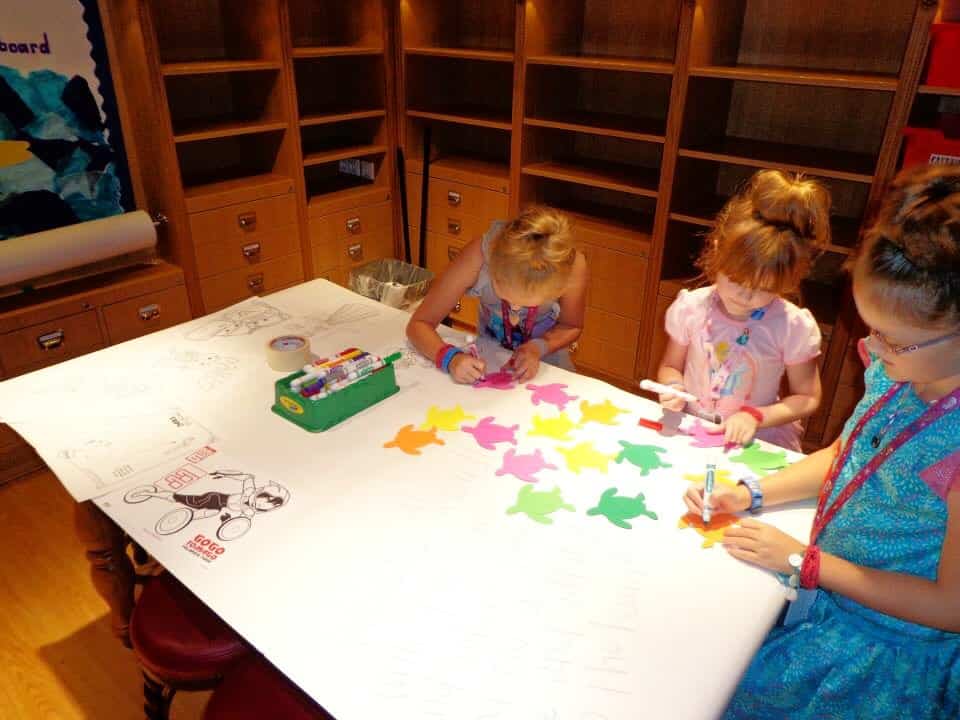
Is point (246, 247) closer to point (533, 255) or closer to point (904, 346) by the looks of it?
point (533, 255)

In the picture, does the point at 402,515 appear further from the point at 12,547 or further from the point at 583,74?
the point at 583,74

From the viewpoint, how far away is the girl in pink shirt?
132 centimetres

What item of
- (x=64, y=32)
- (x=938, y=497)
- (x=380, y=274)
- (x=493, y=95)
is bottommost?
(x=380, y=274)

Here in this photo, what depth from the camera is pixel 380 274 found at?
128 inches

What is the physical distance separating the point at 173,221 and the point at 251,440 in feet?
5.68

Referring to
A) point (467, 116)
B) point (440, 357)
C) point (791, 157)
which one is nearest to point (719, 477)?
point (440, 357)

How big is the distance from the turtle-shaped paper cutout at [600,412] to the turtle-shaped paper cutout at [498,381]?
0.18 m

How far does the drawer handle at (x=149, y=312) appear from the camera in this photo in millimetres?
2647

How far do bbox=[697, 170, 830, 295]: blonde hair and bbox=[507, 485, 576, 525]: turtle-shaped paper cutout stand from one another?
568mm

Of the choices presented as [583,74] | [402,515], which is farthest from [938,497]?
[583,74]

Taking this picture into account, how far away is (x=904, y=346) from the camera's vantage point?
3.02ft

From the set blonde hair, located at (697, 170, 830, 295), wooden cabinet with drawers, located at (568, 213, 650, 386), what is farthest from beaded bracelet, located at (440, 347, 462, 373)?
wooden cabinet with drawers, located at (568, 213, 650, 386)

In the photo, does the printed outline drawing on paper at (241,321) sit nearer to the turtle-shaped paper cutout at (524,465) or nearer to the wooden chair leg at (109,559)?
the wooden chair leg at (109,559)

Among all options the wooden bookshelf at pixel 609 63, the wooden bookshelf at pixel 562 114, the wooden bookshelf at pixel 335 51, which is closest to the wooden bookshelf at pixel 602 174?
the wooden bookshelf at pixel 562 114
